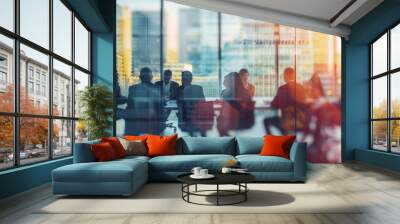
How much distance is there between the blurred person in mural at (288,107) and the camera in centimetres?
915

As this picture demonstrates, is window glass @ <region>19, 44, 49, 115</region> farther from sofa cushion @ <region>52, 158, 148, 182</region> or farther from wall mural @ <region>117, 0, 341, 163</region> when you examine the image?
wall mural @ <region>117, 0, 341, 163</region>

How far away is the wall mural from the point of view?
9.02m

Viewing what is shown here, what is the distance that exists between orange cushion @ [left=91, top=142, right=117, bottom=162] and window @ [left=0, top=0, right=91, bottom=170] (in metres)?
0.93

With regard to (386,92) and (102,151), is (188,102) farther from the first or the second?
(386,92)

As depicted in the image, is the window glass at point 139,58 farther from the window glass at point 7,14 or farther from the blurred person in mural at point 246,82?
the window glass at point 7,14

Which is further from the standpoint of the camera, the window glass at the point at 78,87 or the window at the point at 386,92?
the window at the point at 386,92

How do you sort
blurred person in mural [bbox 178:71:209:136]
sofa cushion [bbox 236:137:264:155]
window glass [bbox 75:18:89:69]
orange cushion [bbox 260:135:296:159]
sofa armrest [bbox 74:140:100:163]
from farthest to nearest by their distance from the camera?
blurred person in mural [bbox 178:71:209:136]
window glass [bbox 75:18:89:69]
sofa cushion [bbox 236:137:264:155]
orange cushion [bbox 260:135:296:159]
sofa armrest [bbox 74:140:100:163]

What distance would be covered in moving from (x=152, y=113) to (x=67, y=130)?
2252 millimetres

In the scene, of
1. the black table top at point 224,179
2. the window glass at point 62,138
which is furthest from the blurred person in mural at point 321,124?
the window glass at point 62,138

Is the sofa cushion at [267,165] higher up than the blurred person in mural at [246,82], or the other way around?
the blurred person in mural at [246,82]

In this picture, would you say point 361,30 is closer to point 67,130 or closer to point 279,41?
point 279,41

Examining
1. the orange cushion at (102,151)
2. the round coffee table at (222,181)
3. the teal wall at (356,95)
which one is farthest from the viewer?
the teal wall at (356,95)

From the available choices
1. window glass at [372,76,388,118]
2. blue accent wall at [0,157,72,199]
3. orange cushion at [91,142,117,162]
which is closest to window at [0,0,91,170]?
blue accent wall at [0,157,72,199]

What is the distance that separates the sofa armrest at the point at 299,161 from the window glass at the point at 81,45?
15.2 ft
